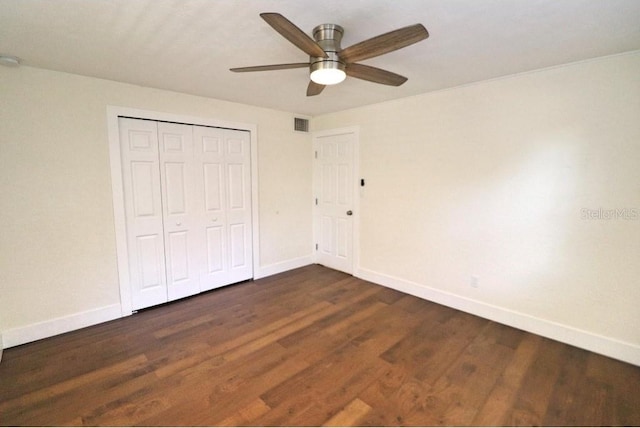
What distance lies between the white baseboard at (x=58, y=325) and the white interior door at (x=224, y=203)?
995 millimetres

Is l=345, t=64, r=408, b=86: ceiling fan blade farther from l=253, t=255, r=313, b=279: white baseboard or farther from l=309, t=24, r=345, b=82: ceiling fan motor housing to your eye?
l=253, t=255, r=313, b=279: white baseboard

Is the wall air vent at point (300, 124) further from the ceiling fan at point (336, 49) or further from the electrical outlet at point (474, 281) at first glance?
the electrical outlet at point (474, 281)

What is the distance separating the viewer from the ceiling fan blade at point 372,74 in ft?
6.49

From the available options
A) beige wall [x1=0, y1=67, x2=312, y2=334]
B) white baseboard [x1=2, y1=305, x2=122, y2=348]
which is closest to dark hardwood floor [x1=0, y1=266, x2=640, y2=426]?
white baseboard [x1=2, y1=305, x2=122, y2=348]

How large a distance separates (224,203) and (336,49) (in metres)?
2.52

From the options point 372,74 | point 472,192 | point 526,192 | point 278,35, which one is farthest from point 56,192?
point 526,192

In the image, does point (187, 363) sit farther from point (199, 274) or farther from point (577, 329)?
point (577, 329)

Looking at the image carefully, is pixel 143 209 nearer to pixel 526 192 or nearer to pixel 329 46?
pixel 329 46

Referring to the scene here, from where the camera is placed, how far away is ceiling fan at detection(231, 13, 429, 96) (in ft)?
4.99

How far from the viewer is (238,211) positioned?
12.9ft

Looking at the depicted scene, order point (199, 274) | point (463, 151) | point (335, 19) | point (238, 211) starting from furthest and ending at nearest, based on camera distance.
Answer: point (238, 211)
point (199, 274)
point (463, 151)
point (335, 19)

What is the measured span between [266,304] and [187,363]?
114cm

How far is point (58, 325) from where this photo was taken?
Result: 2740 millimetres

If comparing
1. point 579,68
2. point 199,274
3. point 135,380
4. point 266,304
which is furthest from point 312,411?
point 579,68
